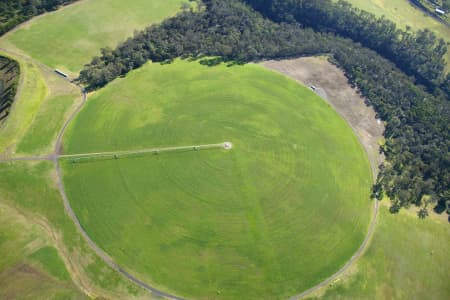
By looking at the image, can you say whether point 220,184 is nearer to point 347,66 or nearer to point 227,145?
point 227,145

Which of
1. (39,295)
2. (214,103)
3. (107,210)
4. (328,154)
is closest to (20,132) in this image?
(107,210)

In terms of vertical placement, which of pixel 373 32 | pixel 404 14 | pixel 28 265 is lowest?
pixel 28 265

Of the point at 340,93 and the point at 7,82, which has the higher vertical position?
the point at 340,93

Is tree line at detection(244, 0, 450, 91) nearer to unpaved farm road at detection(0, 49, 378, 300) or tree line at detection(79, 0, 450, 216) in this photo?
tree line at detection(79, 0, 450, 216)

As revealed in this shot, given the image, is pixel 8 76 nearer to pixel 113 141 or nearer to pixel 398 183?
pixel 113 141

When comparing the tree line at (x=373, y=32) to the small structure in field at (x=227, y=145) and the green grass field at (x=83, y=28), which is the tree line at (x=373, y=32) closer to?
the green grass field at (x=83, y=28)

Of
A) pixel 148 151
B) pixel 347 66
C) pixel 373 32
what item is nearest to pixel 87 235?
pixel 148 151

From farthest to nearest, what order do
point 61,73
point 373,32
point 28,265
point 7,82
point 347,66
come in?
point 373,32 → point 347,66 → point 61,73 → point 7,82 → point 28,265
